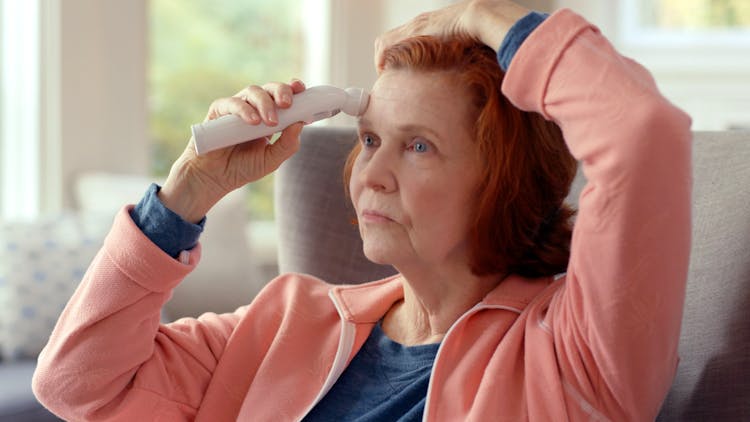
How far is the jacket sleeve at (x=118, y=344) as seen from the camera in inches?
52.1

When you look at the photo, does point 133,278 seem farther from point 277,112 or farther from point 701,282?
point 701,282

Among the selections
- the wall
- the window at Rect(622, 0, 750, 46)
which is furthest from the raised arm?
the window at Rect(622, 0, 750, 46)

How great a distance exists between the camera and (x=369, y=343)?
143cm

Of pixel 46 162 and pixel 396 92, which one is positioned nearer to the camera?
pixel 396 92

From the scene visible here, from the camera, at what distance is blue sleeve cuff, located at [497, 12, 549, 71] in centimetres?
113

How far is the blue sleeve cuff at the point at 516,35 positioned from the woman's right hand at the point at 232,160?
30cm

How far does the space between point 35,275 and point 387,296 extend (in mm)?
1610

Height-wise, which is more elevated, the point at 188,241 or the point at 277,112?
the point at 277,112

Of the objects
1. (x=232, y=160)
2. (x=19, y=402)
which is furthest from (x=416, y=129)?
(x=19, y=402)

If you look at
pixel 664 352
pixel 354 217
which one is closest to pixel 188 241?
pixel 354 217

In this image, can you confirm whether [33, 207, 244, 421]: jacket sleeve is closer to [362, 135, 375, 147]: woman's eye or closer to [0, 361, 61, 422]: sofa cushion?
[362, 135, 375, 147]: woman's eye

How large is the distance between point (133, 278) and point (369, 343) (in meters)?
0.34

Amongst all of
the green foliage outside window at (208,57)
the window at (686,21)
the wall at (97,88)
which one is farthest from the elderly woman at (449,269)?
the window at (686,21)

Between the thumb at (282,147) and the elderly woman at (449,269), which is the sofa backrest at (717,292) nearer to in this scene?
the elderly woman at (449,269)
